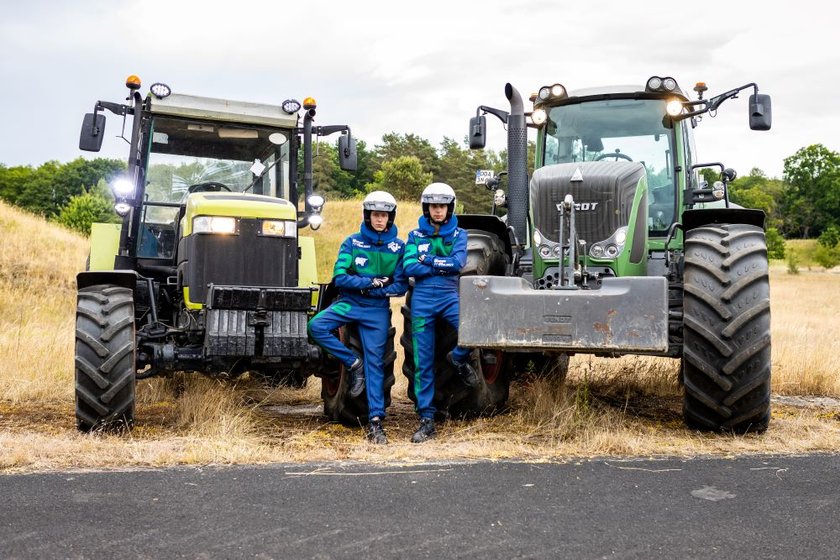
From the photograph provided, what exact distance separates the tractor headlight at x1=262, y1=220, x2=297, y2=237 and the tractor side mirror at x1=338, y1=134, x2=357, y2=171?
1.18 m

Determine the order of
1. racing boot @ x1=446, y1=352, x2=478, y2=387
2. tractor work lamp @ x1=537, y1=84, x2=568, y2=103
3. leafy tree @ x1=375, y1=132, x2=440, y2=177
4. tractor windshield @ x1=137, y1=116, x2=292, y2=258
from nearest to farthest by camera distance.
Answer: racing boot @ x1=446, y1=352, x2=478, y2=387
tractor work lamp @ x1=537, y1=84, x2=568, y2=103
tractor windshield @ x1=137, y1=116, x2=292, y2=258
leafy tree @ x1=375, y1=132, x2=440, y2=177

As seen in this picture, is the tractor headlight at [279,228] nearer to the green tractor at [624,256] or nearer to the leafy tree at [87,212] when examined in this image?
the green tractor at [624,256]

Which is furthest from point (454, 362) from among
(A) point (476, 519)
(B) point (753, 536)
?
(B) point (753, 536)

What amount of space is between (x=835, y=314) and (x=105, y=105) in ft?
70.0

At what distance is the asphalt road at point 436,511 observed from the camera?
381 cm

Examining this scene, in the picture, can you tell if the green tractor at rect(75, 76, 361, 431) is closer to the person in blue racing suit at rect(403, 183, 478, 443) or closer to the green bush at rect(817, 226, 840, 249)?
the person in blue racing suit at rect(403, 183, 478, 443)

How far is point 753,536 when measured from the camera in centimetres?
405

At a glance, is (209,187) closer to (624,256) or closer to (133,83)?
(133,83)

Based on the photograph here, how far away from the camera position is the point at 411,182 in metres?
44.1

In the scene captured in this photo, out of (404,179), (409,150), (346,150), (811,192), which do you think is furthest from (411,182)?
(811,192)

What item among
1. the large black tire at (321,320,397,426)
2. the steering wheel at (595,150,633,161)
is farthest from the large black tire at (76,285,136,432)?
the steering wheel at (595,150,633,161)

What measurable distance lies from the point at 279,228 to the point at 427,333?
1562mm

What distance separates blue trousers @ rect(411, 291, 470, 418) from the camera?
6699mm

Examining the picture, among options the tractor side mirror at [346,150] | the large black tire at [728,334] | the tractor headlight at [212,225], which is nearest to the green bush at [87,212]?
the tractor side mirror at [346,150]
